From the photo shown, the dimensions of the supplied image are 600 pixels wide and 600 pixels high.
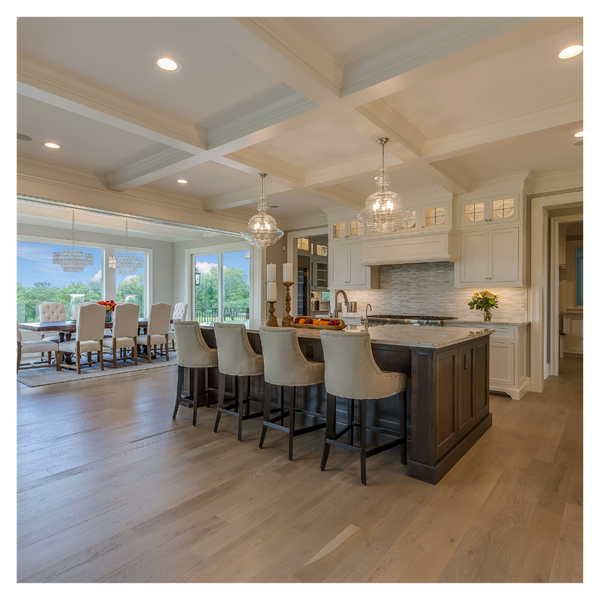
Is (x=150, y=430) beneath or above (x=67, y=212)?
beneath

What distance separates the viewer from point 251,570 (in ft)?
5.38

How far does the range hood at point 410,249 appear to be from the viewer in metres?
5.15

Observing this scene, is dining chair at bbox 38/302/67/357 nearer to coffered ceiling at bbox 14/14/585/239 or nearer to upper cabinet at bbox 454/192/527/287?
coffered ceiling at bbox 14/14/585/239

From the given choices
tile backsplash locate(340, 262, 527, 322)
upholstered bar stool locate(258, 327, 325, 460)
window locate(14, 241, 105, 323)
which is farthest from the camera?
window locate(14, 241, 105, 323)

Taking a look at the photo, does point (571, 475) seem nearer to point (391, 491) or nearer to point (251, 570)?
point (391, 491)

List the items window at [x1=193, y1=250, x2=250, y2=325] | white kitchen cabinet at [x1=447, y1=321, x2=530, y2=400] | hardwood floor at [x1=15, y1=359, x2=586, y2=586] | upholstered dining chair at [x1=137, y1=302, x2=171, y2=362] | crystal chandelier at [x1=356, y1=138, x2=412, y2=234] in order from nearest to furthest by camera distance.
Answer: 1. hardwood floor at [x1=15, y1=359, x2=586, y2=586]
2. crystal chandelier at [x1=356, y1=138, x2=412, y2=234]
3. white kitchen cabinet at [x1=447, y1=321, x2=530, y2=400]
4. upholstered dining chair at [x1=137, y1=302, x2=171, y2=362]
5. window at [x1=193, y1=250, x2=250, y2=325]

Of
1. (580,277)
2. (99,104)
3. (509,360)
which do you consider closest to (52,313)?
(99,104)

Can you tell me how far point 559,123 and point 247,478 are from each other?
3699 millimetres

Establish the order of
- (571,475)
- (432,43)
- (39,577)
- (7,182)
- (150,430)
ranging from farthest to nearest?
(150,430), (571,475), (432,43), (39,577), (7,182)

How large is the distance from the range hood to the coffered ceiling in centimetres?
86

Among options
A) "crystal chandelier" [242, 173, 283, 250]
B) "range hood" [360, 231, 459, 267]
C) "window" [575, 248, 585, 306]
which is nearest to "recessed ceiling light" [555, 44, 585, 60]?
"range hood" [360, 231, 459, 267]

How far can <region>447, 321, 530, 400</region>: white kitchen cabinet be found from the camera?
4.61 m

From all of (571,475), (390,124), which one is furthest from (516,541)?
(390,124)

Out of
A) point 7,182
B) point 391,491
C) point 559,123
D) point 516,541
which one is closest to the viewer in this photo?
point 7,182
